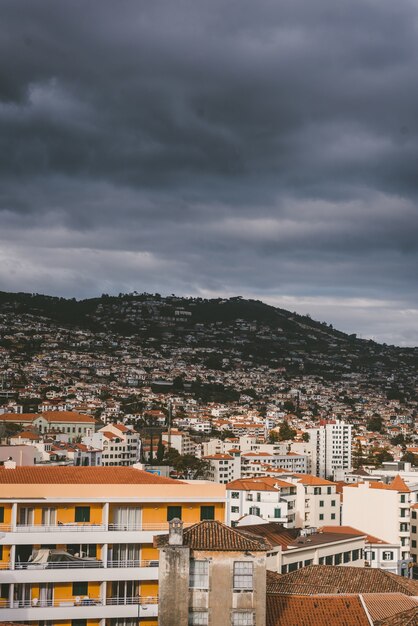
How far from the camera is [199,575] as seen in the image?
19.0 metres

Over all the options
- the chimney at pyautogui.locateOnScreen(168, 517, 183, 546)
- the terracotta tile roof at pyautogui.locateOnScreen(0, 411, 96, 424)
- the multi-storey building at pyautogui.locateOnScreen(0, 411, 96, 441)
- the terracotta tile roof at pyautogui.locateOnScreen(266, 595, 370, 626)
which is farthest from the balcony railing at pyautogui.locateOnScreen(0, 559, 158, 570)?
the terracotta tile roof at pyautogui.locateOnScreen(0, 411, 96, 424)

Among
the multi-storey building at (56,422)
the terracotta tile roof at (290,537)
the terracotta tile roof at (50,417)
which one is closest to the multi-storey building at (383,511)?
the terracotta tile roof at (290,537)

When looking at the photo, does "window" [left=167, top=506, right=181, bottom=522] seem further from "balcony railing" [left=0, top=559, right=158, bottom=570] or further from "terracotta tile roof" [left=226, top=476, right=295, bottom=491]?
"terracotta tile roof" [left=226, top=476, right=295, bottom=491]

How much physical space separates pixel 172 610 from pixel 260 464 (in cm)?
10391

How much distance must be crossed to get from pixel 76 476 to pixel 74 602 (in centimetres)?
460

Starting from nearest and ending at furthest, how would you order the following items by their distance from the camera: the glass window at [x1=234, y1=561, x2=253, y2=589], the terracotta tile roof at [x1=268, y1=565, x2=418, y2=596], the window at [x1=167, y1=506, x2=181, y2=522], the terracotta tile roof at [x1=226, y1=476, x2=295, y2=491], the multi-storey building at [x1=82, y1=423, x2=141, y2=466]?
the glass window at [x1=234, y1=561, x2=253, y2=589]
the window at [x1=167, y1=506, x2=181, y2=522]
the terracotta tile roof at [x1=268, y1=565, x2=418, y2=596]
the terracotta tile roof at [x1=226, y1=476, x2=295, y2=491]
the multi-storey building at [x1=82, y1=423, x2=141, y2=466]

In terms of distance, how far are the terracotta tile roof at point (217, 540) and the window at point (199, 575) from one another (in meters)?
0.32

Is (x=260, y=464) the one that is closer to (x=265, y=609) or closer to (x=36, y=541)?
(x=36, y=541)

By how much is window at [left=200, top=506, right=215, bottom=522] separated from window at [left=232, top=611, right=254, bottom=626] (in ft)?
37.3

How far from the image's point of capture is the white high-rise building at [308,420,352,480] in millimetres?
142500

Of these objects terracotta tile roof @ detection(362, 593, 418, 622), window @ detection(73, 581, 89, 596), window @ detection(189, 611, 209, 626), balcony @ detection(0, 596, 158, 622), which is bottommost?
balcony @ detection(0, 596, 158, 622)

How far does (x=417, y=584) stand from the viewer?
107ft

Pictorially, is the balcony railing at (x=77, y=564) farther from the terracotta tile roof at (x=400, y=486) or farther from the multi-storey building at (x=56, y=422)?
the multi-storey building at (x=56, y=422)

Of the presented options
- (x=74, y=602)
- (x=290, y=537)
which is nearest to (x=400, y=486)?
(x=290, y=537)
